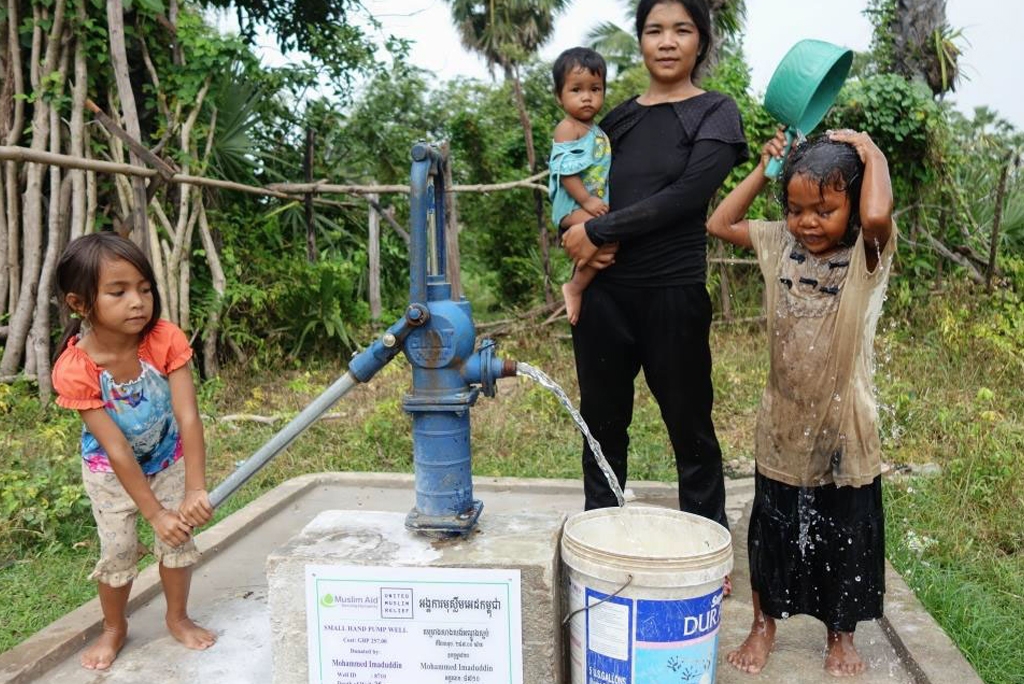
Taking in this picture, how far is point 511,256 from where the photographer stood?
7441 millimetres

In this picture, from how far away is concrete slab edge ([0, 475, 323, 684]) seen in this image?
2.01 metres

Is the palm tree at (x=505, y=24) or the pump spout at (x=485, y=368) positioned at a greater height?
the palm tree at (x=505, y=24)

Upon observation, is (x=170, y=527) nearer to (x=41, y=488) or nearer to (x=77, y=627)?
(x=77, y=627)

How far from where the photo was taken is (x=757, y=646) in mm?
1976

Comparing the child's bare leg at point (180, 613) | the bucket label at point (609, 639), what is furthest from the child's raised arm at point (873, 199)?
the child's bare leg at point (180, 613)

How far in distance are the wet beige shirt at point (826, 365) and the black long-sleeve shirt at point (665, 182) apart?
321 millimetres

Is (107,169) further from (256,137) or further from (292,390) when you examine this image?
(256,137)

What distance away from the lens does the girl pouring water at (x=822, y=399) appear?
1.76 meters

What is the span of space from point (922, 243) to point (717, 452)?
4534 millimetres

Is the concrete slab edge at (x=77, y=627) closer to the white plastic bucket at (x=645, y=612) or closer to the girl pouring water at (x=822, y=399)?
the white plastic bucket at (x=645, y=612)

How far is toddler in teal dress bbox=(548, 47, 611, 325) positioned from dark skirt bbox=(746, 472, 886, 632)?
738 mm

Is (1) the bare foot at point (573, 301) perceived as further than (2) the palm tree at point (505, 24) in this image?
No

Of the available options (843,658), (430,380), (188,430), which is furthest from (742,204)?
(188,430)

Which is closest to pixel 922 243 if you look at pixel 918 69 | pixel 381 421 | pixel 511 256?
pixel 918 69
